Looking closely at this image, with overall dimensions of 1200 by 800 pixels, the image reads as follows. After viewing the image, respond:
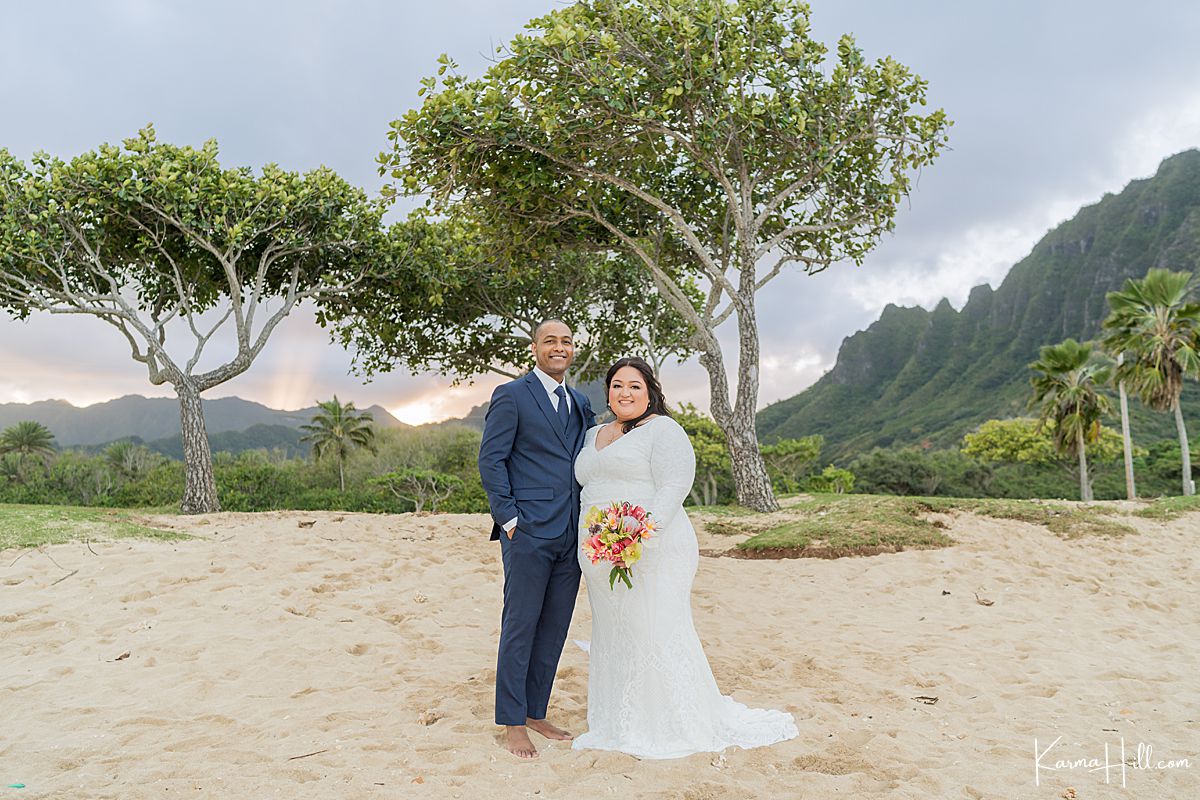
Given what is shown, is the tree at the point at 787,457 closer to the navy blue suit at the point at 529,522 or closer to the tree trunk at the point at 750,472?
the tree trunk at the point at 750,472

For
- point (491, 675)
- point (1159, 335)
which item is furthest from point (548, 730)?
point (1159, 335)

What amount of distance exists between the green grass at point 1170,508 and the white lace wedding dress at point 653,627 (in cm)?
1205

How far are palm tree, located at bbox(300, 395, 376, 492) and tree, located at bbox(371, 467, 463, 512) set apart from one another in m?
21.2

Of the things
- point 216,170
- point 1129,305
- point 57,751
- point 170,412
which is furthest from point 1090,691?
point 170,412

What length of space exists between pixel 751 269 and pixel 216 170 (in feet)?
35.2

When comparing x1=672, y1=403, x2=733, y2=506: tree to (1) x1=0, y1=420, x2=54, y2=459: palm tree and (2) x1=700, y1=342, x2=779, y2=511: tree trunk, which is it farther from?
(1) x1=0, y1=420, x2=54, y2=459: palm tree

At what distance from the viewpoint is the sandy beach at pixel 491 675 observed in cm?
342

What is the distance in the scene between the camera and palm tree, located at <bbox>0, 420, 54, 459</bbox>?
43.1 meters

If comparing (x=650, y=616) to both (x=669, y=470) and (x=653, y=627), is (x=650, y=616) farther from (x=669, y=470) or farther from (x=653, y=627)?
(x=669, y=470)

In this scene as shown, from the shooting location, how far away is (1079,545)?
9984mm

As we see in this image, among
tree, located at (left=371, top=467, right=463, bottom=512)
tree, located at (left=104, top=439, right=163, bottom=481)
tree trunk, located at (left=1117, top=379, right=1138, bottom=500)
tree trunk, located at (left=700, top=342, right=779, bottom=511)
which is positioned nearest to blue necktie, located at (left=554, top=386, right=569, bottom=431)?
tree trunk, located at (left=700, top=342, right=779, bottom=511)

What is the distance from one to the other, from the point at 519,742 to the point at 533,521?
1106mm

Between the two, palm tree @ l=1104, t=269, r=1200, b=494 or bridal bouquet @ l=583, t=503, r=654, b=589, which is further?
palm tree @ l=1104, t=269, r=1200, b=494

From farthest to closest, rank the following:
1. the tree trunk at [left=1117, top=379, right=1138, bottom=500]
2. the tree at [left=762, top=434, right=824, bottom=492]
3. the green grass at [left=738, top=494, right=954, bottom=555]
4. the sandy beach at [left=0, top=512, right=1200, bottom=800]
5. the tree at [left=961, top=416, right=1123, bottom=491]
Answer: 1. the tree at [left=961, top=416, right=1123, bottom=491]
2. the tree at [left=762, top=434, right=824, bottom=492]
3. the tree trunk at [left=1117, top=379, right=1138, bottom=500]
4. the green grass at [left=738, top=494, right=954, bottom=555]
5. the sandy beach at [left=0, top=512, right=1200, bottom=800]
